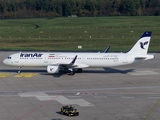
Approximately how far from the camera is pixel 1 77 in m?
67.1

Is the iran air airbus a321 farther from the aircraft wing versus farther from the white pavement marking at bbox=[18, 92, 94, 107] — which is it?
the white pavement marking at bbox=[18, 92, 94, 107]

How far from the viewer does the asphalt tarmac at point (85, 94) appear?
145ft

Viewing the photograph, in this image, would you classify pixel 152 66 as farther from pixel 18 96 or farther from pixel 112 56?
pixel 18 96

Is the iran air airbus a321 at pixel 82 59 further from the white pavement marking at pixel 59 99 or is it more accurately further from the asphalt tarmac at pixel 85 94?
the white pavement marking at pixel 59 99

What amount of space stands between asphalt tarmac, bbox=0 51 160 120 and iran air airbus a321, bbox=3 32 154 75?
1692 millimetres

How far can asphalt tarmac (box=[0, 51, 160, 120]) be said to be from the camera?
145 feet

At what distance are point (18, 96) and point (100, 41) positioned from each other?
74.4 metres

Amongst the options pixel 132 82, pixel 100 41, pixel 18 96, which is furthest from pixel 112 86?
→ pixel 100 41

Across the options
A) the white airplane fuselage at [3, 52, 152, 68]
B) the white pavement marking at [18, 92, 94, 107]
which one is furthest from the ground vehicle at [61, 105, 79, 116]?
the white airplane fuselage at [3, 52, 152, 68]

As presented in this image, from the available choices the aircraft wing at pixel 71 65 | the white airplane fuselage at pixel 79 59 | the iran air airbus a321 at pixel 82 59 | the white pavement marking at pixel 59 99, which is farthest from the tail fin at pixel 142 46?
the white pavement marking at pixel 59 99

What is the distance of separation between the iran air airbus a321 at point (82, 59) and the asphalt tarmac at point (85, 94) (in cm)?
169

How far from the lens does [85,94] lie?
5406 cm

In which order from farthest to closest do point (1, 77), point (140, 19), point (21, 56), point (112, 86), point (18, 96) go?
point (140, 19), point (21, 56), point (1, 77), point (112, 86), point (18, 96)

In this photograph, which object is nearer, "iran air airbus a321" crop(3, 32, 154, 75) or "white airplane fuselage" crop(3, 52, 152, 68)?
"iran air airbus a321" crop(3, 32, 154, 75)
